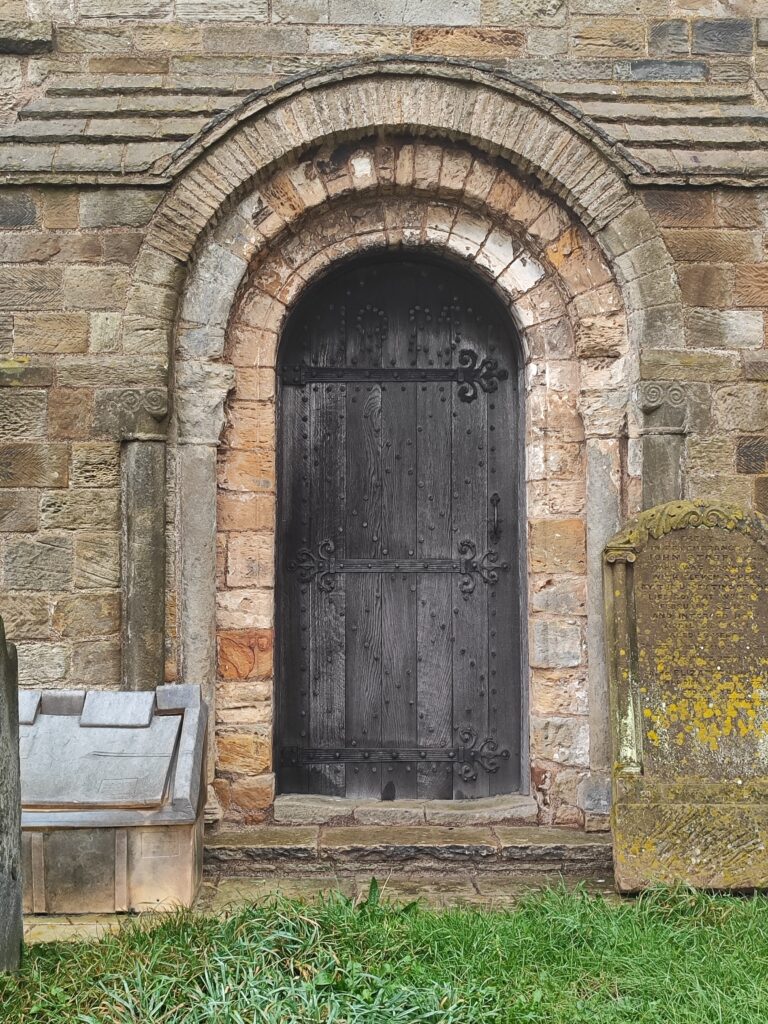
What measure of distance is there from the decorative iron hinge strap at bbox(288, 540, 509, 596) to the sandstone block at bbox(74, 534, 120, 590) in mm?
958

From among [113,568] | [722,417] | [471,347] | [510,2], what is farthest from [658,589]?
[510,2]

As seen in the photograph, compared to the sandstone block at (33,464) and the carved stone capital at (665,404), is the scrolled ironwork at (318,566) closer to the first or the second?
the sandstone block at (33,464)

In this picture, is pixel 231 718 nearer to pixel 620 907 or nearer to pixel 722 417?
pixel 620 907

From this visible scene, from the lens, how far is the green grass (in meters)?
2.79

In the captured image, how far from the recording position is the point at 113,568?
459cm

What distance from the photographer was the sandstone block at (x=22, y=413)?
458 centimetres

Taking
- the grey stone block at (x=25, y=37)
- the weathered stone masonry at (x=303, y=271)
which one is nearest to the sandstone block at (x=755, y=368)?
the weathered stone masonry at (x=303, y=271)

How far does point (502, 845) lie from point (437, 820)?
0.41 meters

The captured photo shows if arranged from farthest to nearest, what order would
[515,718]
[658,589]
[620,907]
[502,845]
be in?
[515,718], [502,845], [658,589], [620,907]

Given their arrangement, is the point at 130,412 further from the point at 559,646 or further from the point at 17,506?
the point at 559,646

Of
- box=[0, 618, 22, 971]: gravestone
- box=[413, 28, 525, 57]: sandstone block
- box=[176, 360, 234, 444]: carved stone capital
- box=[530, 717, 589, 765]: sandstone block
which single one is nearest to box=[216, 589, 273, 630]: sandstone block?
box=[176, 360, 234, 444]: carved stone capital

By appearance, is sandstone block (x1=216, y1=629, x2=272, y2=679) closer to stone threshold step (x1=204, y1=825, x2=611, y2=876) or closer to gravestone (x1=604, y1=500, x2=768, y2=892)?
stone threshold step (x1=204, y1=825, x2=611, y2=876)

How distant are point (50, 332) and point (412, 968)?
3.26m

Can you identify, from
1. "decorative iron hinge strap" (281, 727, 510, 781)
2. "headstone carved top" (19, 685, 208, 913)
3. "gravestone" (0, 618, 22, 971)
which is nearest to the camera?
"gravestone" (0, 618, 22, 971)
